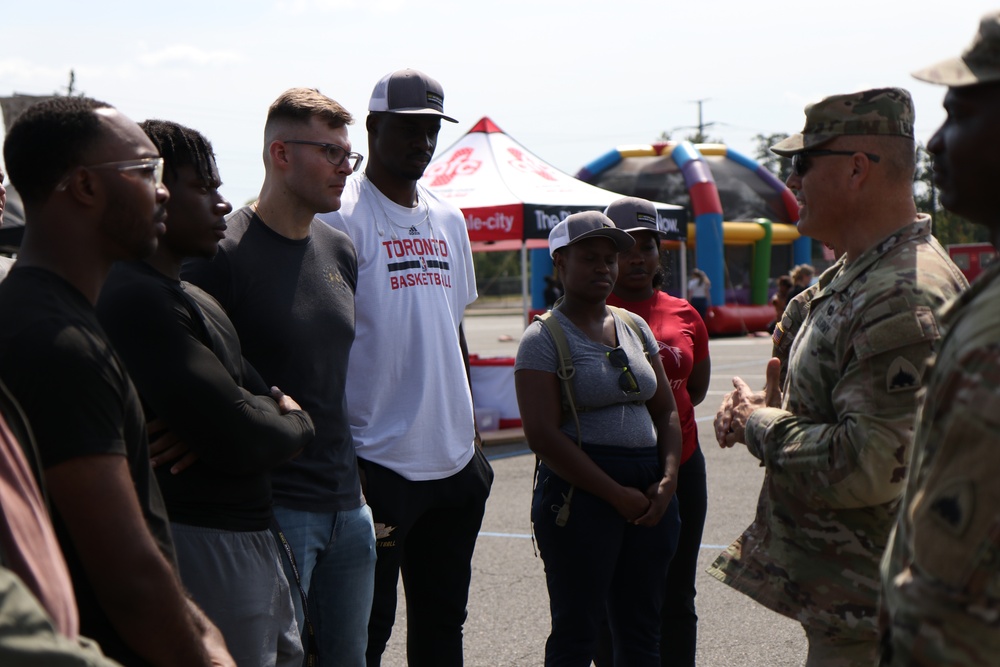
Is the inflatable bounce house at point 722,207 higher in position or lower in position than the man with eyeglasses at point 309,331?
lower

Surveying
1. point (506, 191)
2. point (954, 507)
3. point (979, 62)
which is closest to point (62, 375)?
point (954, 507)

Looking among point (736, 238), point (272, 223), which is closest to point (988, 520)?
point (272, 223)

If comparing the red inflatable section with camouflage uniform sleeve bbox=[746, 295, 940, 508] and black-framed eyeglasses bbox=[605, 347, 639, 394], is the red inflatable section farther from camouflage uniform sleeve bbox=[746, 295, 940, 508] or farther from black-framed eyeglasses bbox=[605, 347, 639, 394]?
camouflage uniform sleeve bbox=[746, 295, 940, 508]

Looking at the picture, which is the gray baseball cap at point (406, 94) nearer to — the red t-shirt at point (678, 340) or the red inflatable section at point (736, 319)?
the red t-shirt at point (678, 340)

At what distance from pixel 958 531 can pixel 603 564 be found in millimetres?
2369

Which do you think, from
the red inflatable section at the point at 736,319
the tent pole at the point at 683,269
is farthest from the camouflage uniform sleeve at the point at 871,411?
the red inflatable section at the point at 736,319

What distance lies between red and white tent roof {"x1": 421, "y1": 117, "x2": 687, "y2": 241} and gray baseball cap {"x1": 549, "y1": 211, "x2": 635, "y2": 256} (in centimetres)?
820

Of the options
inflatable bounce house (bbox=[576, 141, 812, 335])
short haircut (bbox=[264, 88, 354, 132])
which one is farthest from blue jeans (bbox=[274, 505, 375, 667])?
inflatable bounce house (bbox=[576, 141, 812, 335])

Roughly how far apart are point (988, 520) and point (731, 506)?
21.7 ft

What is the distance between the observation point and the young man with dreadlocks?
103 inches

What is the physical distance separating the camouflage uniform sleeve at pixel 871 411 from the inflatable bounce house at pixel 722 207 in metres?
22.0

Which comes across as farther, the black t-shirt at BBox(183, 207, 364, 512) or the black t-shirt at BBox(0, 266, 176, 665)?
the black t-shirt at BBox(183, 207, 364, 512)

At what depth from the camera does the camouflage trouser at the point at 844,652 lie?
9.45 feet

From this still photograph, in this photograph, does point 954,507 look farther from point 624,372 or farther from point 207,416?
point 624,372
